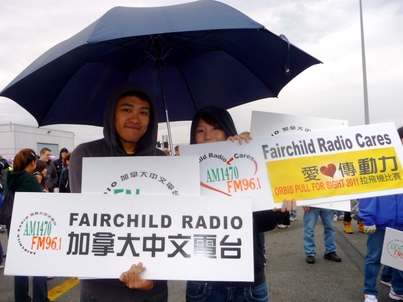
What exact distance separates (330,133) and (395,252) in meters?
1.86

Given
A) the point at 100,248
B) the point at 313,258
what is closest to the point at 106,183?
the point at 100,248

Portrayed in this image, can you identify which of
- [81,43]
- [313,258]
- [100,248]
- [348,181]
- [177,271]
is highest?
[81,43]

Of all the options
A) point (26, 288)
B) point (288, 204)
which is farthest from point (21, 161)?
point (288, 204)

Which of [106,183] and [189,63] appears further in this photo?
[189,63]

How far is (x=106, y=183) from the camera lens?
71.2 inches

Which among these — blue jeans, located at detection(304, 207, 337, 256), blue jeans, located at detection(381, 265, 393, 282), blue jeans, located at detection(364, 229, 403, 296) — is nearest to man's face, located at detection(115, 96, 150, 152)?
blue jeans, located at detection(364, 229, 403, 296)

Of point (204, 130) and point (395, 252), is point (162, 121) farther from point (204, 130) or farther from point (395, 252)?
point (395, 252)

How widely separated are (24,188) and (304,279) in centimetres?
366

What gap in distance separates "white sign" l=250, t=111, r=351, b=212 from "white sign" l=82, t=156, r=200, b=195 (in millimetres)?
517

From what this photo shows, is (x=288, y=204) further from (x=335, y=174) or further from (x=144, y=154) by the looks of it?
(x=144, y=154)

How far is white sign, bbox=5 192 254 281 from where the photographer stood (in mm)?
1696

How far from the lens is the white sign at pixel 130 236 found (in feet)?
5.57

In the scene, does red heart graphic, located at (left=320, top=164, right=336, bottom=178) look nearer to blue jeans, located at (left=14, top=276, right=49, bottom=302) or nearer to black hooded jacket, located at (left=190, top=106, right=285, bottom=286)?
black hooded jacket, located at (left=190, top=106, right=285, bottom=286)

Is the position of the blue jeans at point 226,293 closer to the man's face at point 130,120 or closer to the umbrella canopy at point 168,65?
the man's face at point 130,120
